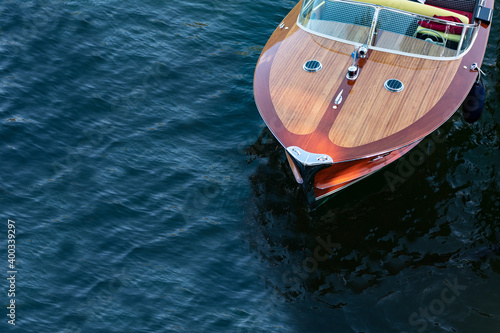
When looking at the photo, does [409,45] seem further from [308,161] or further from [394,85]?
[308,161]

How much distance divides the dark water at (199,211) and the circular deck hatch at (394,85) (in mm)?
2465

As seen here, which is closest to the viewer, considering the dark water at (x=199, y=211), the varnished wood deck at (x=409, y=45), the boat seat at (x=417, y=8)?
the dark water at (x=199, y=211)

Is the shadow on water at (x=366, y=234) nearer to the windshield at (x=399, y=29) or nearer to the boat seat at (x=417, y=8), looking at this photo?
the windshield at (x=399, y=29)

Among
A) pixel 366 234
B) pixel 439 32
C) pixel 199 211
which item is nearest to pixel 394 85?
pixel 439 32

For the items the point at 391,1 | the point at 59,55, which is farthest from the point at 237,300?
the point at 59,55

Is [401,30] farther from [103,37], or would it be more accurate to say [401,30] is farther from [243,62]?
[103,37]

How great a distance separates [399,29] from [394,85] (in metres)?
1.83

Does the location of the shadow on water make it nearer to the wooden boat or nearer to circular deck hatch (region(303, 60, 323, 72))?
the wooden boat

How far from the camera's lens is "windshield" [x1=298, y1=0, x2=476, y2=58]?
45.8ft

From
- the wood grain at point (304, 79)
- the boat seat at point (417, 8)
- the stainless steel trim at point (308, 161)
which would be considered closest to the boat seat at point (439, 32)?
the boat seat at point (417, 8)

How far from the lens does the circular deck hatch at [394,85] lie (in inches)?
515

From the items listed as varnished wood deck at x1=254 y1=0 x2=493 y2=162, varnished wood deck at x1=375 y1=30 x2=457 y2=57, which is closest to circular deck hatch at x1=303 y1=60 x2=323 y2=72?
varnished wood deck at x1=254 y1=0 x2=493 y2=162

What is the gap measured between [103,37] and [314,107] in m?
8.71

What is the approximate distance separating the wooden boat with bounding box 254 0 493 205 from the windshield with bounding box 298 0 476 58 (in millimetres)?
24
